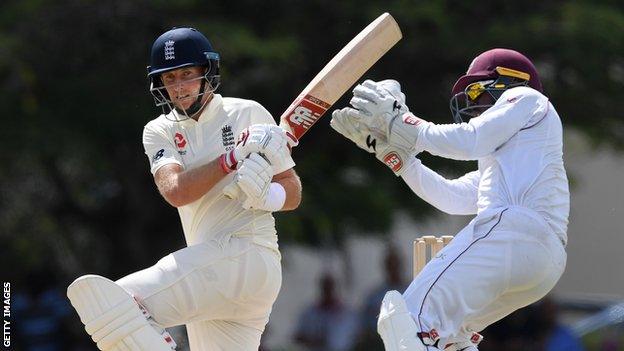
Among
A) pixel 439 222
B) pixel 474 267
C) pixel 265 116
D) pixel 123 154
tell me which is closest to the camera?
pixel 474 267

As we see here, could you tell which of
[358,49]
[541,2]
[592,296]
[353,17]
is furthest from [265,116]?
[592,296]

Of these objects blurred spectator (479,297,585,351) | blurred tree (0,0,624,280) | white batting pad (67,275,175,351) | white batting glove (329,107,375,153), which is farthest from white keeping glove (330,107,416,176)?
blurred spectator (479,297,585,351)

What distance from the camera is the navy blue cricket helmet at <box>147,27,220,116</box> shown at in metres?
4.83

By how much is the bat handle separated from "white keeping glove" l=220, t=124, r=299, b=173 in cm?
7

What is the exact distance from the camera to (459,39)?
936 cm

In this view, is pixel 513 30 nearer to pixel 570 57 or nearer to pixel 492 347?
pixel 570 57

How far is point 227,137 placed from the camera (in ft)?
15.9

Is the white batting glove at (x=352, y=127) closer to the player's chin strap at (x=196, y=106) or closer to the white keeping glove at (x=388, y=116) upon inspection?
the white keeping glove at (x=388, y=116)

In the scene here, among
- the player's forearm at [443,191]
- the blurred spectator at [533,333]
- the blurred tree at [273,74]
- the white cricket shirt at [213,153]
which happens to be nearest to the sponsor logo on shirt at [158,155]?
the white cricket shirt at [213,153]

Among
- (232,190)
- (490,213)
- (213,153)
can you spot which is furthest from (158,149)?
(490,213)

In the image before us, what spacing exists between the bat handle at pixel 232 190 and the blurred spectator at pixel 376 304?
4.94 metres

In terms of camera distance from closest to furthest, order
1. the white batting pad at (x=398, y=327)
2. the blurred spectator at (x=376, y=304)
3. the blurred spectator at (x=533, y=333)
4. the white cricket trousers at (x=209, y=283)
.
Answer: the white batting pad at (x=398, y=327) < the white cricket trousers at (x=209, y=283) < the blurred spectator at (x=533, y=333) < the blurred spectator at (x=376, y=304)

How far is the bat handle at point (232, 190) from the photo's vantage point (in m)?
4.56

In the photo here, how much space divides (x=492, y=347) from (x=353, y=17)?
8.11 feet
